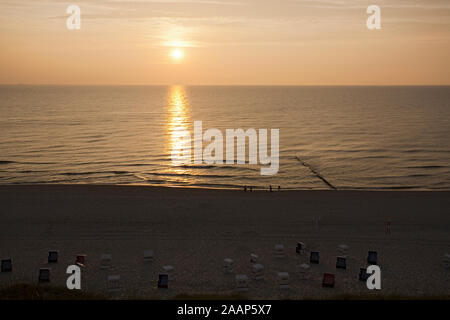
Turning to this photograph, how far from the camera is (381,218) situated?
82.5 feet

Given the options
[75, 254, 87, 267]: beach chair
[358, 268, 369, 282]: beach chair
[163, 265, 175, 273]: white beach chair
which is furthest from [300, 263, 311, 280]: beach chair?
[75, 254, 87, 267]: beach chair

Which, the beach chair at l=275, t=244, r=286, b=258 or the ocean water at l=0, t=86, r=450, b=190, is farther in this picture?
the ocean water at l=0, t=86, r=450, b=190

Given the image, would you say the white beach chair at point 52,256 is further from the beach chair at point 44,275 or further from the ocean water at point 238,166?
the ocean water at point 238,166

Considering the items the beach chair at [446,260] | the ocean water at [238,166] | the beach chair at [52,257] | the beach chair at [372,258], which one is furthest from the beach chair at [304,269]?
the ocean water at [238,166]

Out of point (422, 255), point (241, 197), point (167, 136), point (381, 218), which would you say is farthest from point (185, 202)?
point (167, 136)

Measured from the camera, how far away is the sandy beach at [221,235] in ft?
52.6

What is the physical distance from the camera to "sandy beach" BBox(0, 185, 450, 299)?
1605cm

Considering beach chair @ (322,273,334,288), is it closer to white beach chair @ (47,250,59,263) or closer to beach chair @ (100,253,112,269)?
beach chair @ (100,253,112,269)

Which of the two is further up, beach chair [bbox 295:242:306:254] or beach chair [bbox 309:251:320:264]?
beach chair [bbox 295:242:306:254]

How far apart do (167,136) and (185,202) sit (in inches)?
1807
